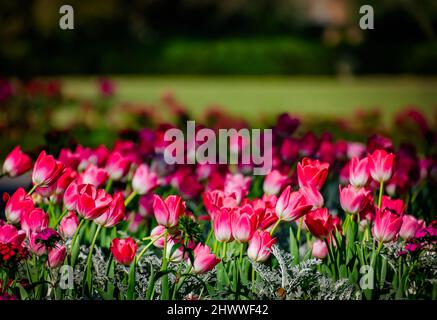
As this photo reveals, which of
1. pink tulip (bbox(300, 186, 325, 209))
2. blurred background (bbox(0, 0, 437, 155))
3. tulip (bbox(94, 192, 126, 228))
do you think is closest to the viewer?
tulip (bbox(94, 192, 126, 228))

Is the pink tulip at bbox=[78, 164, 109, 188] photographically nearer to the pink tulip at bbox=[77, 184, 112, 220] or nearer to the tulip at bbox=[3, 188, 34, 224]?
the tulip at bbox=[3, 188, 34, 224]

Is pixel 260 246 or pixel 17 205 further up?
pixel 17 205

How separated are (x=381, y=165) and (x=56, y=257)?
1.08m

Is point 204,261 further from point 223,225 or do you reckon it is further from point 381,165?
point 381,165

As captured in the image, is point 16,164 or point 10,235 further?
point 16,164

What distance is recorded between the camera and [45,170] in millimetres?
2287

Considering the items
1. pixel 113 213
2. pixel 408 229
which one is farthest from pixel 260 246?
pixel 408 229

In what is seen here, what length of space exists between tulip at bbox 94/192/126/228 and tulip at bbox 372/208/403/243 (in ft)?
2.60

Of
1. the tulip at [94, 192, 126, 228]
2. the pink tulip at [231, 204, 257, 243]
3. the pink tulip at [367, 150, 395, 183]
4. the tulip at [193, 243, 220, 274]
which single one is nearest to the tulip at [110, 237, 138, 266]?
the tulip at [94, 192, 126, 228]

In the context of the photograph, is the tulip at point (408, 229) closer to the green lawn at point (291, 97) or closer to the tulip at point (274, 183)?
the tulip at point (274, 183)

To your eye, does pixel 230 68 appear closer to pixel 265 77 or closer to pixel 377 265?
pixel 265 77

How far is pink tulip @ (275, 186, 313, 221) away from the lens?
86.2 inches

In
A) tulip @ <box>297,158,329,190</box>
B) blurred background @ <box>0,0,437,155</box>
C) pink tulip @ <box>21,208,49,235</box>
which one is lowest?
pink tulip @ <box>21,208,49,235</box>
